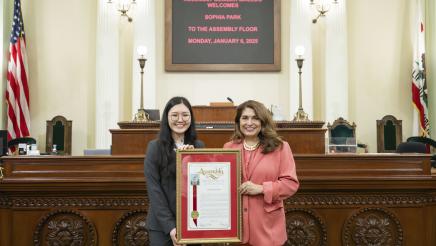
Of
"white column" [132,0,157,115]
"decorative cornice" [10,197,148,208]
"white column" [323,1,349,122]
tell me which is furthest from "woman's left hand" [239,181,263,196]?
"white column" [323,1,349,122]

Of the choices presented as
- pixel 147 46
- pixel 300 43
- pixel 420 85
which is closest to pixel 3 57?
pixel 147 46

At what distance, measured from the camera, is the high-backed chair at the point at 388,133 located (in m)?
8.55

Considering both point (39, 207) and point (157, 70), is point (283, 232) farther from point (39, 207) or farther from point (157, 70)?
point (157, 70)

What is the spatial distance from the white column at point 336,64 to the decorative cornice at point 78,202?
19.2ft

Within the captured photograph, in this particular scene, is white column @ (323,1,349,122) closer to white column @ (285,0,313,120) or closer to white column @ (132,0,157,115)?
white column @ (285,0,313,120)

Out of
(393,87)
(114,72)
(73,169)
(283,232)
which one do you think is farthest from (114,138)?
(393,87)

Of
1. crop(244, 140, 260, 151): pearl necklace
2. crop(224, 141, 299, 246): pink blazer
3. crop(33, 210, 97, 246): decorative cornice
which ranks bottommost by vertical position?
crop(33, 210, 97, 246): decorative cornice

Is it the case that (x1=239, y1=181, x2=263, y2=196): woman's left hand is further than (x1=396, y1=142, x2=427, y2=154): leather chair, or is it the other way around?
(x1=396, y1=142, x2=427, y2=154): leather chair

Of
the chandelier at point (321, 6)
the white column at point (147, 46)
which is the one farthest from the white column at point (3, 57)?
the chandelier at point (321, 6)

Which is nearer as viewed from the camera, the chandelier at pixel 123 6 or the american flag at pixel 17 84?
the american flag at pixel 17 84

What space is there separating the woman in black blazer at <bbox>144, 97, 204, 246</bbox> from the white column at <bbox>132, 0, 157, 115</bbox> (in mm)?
6300

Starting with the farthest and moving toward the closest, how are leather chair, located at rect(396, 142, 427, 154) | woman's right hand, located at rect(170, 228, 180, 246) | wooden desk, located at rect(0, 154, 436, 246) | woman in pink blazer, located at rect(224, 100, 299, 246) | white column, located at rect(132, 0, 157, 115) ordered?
white column, located at rect(132, 0, 157, 115)
leather chair, located at rect(396, 142, 427, 154)
wooden desk, located at rect(0, 154, 436, 246)
woman in pink blazer, located at rect(224, 100, 299, 246)
woman's right hand, located at rect(170, 228, 180, 246)

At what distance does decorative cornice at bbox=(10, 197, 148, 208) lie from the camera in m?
3.86

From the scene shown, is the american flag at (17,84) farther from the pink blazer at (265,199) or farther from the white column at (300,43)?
the pink blazer at (265,199)
